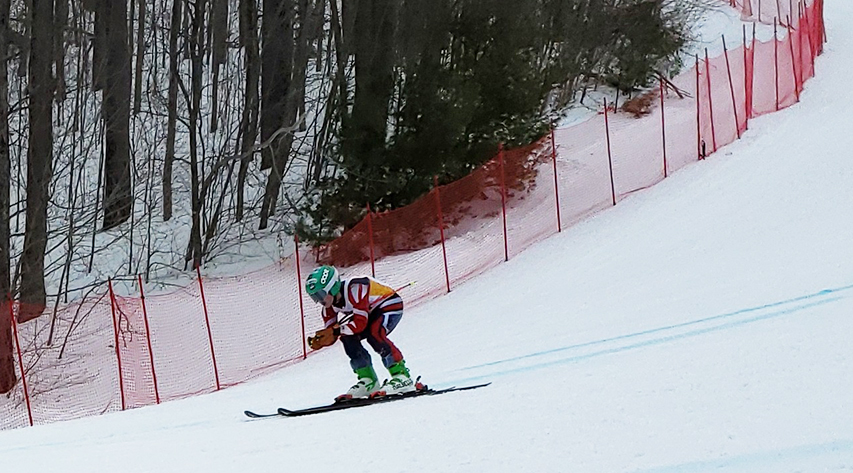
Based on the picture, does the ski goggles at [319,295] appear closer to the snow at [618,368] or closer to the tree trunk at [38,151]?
the snow at [618,368]

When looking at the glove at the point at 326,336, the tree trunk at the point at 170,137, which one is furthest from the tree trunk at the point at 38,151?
the glove at the point at 326,336

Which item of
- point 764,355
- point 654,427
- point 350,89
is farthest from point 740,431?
point 350,89

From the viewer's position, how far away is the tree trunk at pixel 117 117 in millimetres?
25016

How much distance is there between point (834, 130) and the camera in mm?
20422

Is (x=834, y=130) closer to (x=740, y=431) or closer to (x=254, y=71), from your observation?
(x=254, y=71)

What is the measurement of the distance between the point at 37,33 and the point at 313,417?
1398cm

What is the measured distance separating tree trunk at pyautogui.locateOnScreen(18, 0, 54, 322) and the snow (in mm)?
8275

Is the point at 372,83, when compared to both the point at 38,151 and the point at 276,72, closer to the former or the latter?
the point at 276,72

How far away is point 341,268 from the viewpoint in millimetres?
18984

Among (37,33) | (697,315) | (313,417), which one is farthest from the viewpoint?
(37,33)

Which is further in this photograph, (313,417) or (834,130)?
(834,130)

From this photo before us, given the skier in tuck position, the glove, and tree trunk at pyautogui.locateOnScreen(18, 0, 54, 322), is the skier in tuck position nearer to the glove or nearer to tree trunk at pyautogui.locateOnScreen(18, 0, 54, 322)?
the glove

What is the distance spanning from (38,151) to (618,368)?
15.5m

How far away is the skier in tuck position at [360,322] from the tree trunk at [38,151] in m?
12.2
